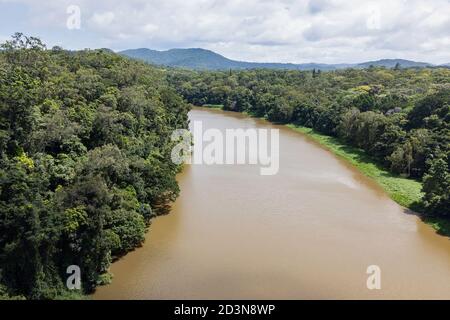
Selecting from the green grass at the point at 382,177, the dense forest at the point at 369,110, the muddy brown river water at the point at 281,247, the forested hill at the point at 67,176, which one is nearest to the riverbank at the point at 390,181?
the green grass at the point at 382,177

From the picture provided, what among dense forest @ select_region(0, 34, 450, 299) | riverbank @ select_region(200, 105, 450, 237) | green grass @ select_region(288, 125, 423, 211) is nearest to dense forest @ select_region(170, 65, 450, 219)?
dense forest @ select_region(0, 34, 450, 299)

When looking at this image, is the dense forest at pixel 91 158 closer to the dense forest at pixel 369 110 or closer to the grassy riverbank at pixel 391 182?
the dense forest at pixel 369 110

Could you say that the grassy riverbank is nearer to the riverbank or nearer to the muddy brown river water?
the riverbank

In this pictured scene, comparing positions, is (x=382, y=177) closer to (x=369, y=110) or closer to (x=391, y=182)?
(x=391, y=182)

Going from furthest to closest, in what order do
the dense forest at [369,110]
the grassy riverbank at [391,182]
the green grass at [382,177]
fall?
the dense forest at [369,110], the green grass at [382,177], the grassy riverbank at [391,182]
